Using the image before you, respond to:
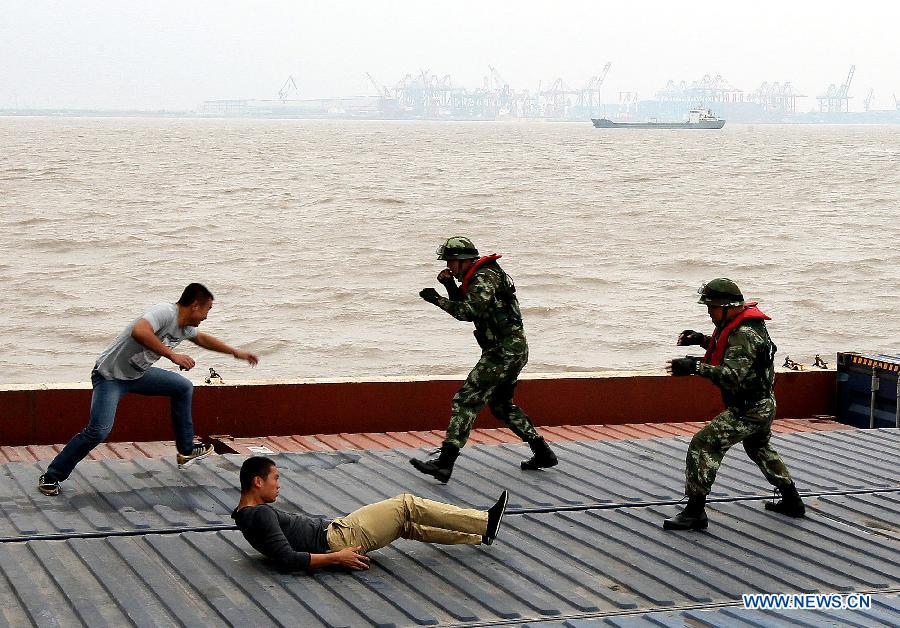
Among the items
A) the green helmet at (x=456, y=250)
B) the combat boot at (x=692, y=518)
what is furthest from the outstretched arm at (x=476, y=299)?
the combat boot at (x=692, y=518)

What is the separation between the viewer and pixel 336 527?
7.24 meters

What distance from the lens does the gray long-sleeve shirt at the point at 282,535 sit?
696cm

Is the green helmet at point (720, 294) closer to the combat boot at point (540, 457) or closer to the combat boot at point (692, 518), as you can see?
the combat boot at point (692, 518)

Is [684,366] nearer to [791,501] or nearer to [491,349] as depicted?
[791,501]

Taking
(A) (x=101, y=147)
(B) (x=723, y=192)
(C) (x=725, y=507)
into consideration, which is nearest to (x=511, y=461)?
(C) (x=725, y=507)

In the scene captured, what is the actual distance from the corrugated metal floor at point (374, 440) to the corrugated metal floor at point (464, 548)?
686 mm

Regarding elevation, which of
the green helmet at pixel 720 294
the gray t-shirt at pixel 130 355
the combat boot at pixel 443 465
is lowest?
the combat boot at pixel 443 465

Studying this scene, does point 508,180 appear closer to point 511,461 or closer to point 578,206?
point 578,206

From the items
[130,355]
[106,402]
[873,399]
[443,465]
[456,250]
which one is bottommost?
[873,399]

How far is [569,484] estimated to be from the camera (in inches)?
359

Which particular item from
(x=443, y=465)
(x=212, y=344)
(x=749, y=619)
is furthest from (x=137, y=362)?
(x=749, y=619)

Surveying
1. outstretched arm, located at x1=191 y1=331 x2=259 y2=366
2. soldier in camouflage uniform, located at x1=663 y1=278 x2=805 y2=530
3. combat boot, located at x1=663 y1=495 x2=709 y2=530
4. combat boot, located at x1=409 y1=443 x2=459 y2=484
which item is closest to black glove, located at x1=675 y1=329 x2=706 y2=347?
soldier in camouflage uniform, located at x1=663 y1=278 x2=805 y2=530

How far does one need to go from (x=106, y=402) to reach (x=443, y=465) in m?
2.39

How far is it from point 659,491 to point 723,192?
55232 mm
